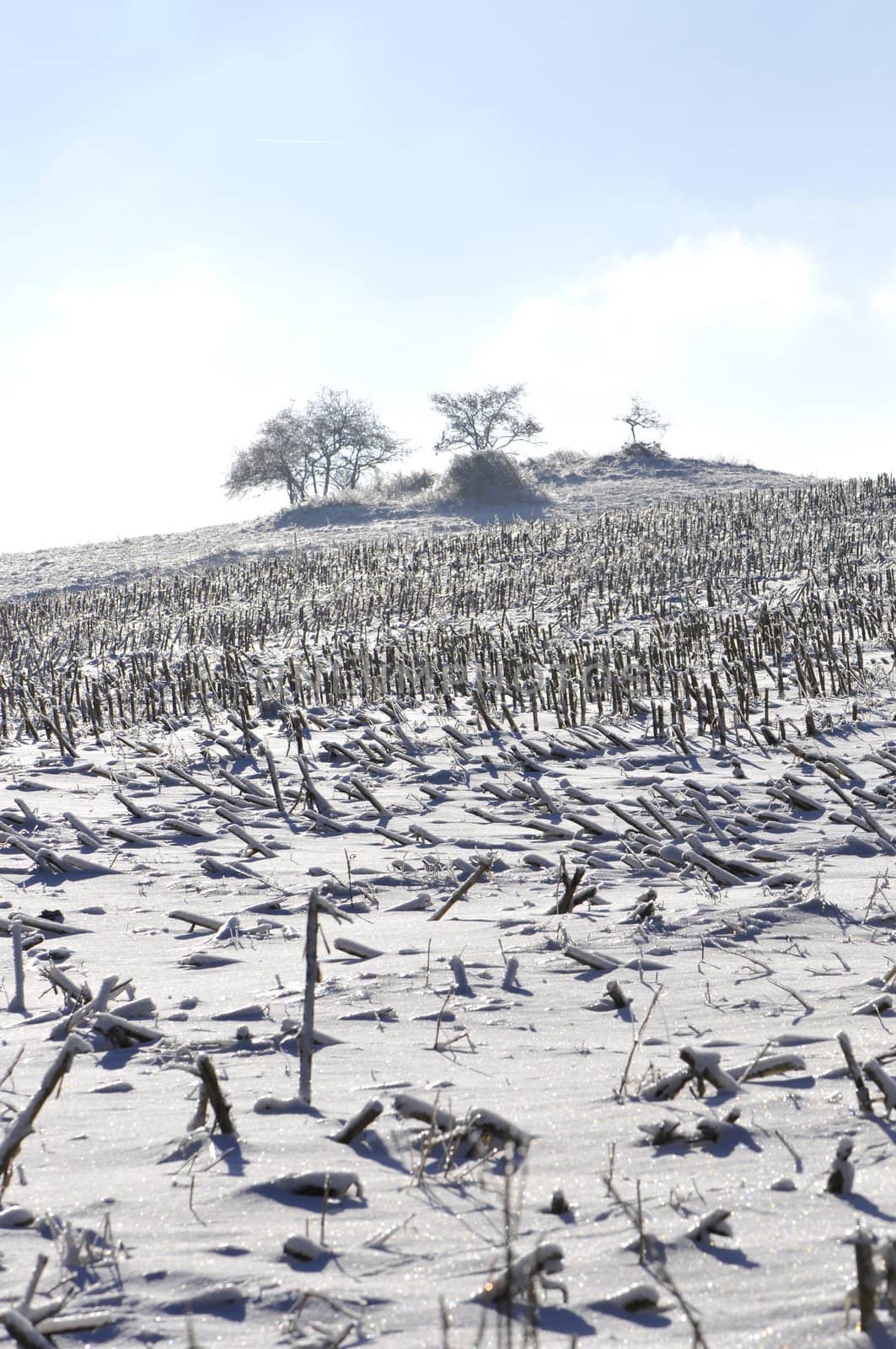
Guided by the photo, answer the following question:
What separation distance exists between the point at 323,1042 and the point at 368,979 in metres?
0.57

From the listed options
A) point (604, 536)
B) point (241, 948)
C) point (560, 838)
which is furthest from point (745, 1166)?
point (604, 536)

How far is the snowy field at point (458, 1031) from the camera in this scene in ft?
6.07

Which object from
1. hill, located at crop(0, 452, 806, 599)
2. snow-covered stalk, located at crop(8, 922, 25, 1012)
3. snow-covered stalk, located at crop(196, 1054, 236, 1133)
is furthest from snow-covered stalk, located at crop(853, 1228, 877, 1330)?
hill, located at crop(0, 452, 806, 599)

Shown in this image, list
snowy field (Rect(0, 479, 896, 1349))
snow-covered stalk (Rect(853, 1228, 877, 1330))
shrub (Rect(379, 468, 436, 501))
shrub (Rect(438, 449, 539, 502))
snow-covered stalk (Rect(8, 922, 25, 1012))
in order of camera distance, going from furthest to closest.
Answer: shrub (Rect(379, 468, 436, 501)) < shrub (Rect(438, 449, 539, 502)) < snow-covered stalk (Rect(8, 922, 25, 1012)) < snowy field (Rect(0, 479, 896, 1349)) < snow-covered stalk (Rect(853, 1228, 877, 1330))

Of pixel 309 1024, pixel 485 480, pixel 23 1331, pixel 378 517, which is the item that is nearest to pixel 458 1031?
pixel 309 1024

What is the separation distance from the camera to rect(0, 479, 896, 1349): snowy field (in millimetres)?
1852

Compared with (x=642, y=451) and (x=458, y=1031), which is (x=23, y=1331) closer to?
(x=458, y=1031)

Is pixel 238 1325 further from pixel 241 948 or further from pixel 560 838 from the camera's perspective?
pixel 560 838

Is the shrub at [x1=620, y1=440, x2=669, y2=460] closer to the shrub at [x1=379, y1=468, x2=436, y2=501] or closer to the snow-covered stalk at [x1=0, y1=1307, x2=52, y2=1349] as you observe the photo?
the shrub at [x1=379, y1=468, x2=436, y2=501]

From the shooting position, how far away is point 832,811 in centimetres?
593

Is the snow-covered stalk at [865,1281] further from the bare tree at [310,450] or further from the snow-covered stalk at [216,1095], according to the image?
the bare tree at [310,450]

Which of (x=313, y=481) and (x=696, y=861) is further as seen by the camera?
(x=313, y=481)

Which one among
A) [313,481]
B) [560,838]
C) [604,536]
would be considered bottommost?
[560,838]

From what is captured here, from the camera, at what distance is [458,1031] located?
3.21 m
